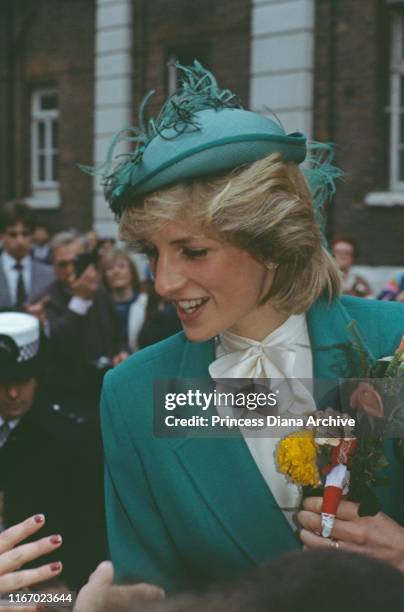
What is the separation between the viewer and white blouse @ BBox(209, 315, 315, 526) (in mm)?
1726

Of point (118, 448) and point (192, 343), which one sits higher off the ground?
point (192, 343)

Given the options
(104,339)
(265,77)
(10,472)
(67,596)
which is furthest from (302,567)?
(265,77)

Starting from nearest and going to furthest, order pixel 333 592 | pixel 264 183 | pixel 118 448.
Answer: pixel 333 592 < pixel 264 183 < pixel 118 448

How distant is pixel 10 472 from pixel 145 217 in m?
1.95

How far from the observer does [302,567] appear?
769mm

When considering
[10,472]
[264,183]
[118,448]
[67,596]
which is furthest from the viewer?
[10,472]

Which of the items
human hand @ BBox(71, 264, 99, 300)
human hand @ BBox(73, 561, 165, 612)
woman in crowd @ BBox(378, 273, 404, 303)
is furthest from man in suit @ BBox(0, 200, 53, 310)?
human hand @ BBox(73, 561, 165, 612)

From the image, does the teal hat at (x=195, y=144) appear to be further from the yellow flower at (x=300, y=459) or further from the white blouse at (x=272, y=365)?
the yellow flower at (x=300, y=459)

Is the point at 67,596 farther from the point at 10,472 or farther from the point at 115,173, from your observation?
the point at 10,472

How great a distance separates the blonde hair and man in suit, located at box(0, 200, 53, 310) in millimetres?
4761

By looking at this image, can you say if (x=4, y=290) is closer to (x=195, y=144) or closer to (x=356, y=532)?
(x=195, y=144)

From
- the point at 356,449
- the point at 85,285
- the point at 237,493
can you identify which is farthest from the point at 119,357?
the point at 356,449

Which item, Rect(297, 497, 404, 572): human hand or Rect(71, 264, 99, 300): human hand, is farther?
Rect(71, 264, 99, 300): human hand

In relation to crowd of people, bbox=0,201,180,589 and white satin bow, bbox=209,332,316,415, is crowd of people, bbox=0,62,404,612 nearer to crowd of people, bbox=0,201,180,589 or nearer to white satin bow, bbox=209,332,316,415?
white satin bow, bbox=209,332,316,415
